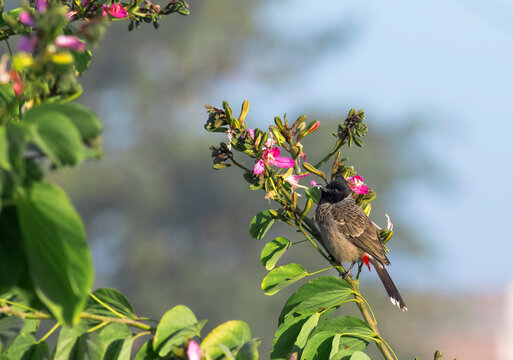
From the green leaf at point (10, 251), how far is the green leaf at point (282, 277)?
0.87 metres

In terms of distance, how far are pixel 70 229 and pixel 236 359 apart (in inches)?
17.2

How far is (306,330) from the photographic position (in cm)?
166

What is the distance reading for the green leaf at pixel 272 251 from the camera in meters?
1.89

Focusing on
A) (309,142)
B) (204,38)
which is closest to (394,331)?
(309,142)

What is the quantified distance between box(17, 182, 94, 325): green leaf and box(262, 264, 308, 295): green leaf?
894 millimetres

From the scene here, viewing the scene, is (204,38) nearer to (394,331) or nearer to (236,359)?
(394,331)

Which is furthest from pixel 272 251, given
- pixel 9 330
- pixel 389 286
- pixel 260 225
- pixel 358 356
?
pixel 389 286

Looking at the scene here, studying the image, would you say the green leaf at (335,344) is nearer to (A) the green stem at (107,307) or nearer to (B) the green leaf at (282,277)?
(B) the green leaf at (282,277)

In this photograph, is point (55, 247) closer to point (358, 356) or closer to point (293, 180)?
point (358, 356)

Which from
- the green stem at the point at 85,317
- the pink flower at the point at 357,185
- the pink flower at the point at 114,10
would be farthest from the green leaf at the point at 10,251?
the pink flower at the point at 357,185

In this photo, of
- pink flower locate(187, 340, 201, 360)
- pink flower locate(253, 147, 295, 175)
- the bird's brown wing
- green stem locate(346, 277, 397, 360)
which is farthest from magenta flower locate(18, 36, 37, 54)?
the bird's brown wing

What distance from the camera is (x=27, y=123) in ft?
3.06

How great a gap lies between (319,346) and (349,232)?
2687 millimetres

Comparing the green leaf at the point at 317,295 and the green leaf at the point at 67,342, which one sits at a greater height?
the green leaf at the point at 317,295
